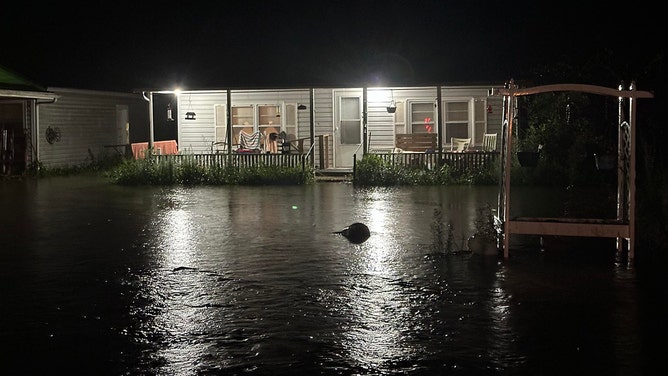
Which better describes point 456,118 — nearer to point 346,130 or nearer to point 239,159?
point 346,130

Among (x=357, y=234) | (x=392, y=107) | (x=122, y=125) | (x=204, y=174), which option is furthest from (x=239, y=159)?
(x=357, y=234)

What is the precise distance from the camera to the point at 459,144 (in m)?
25.8

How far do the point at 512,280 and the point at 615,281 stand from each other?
1.14 meters

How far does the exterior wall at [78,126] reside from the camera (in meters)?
27.3

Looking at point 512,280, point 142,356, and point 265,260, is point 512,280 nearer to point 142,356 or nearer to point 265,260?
point 265,260

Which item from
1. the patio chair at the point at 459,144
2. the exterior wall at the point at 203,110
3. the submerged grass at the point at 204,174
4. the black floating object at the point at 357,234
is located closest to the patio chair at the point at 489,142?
the patio chair at the point at 459,144

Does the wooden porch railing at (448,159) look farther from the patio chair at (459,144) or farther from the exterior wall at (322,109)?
the exterior wall at (322,109)

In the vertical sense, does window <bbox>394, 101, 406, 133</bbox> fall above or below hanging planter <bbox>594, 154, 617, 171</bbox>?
above

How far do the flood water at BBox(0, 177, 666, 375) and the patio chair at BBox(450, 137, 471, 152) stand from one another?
11204 mm

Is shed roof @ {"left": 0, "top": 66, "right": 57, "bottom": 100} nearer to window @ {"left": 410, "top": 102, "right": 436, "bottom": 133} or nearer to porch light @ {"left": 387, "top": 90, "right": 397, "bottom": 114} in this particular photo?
porch light @ {"left": 387, "top": 90, "right": 397, "bottom": 114}

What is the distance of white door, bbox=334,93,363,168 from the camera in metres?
26.3

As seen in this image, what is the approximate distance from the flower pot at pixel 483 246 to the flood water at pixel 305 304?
166 millimetres

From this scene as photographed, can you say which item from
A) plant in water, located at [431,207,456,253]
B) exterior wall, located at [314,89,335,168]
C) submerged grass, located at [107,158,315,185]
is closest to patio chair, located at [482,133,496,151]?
exterior wall, located at [314,89,335,168]

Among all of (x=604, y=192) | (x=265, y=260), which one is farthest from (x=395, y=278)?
(x=604, y=192)
